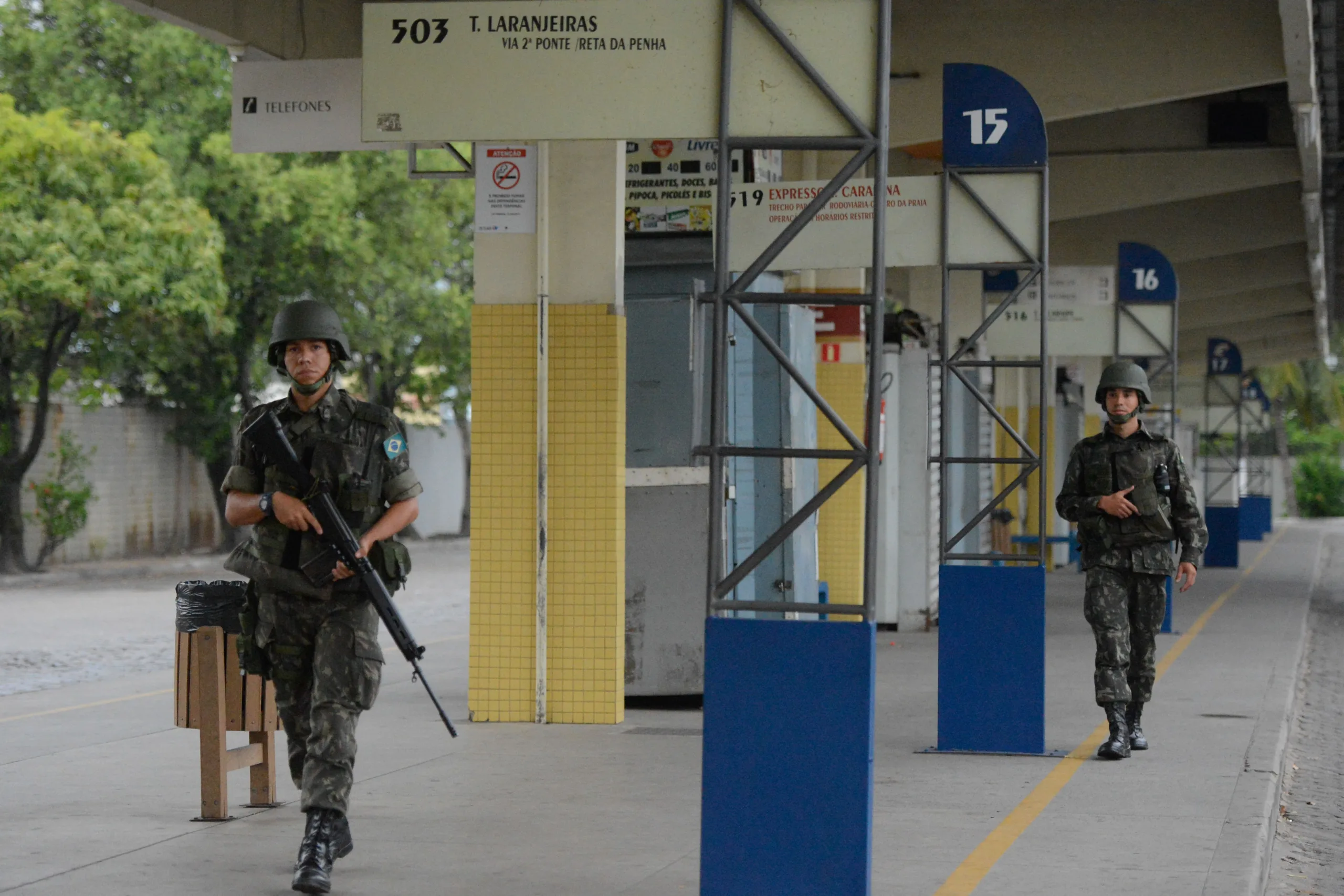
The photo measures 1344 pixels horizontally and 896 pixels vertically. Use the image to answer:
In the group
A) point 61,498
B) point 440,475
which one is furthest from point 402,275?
point 440,475

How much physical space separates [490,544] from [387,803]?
118 inches

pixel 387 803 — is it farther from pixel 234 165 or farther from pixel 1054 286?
pixel 234 165

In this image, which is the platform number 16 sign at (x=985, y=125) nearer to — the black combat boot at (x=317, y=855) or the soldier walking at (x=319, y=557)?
the soldier walking at (x=319, y=557)

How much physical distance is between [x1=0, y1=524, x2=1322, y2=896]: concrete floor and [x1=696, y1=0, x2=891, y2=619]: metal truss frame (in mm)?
1372

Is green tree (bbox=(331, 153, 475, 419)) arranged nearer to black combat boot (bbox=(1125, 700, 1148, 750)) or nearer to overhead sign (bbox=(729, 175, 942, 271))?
black combat boot (bbox=(1125, 700, 1148, 750))

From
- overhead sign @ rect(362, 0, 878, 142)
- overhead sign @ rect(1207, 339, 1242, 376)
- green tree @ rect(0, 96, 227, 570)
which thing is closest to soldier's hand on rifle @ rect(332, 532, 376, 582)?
overhead sign @ rect(362, 0, 878, 142)

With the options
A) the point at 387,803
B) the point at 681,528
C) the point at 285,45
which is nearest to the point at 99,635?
the point at 285,45

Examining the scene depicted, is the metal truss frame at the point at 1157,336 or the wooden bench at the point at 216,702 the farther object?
the metal truss frame at the point at 1157,336

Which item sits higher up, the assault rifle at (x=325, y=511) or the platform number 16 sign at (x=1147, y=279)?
the platform number 16 sign at (x=1147, y=279)

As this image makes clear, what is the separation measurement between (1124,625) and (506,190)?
4437 millimetres

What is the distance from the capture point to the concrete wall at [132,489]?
89.0ft

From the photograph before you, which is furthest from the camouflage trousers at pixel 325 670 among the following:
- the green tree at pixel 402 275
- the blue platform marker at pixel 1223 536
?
the blue platform marker at pixel 1223 536

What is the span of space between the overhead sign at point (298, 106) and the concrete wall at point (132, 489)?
16093 millimetres

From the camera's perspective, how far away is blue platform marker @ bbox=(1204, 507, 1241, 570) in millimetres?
30281
